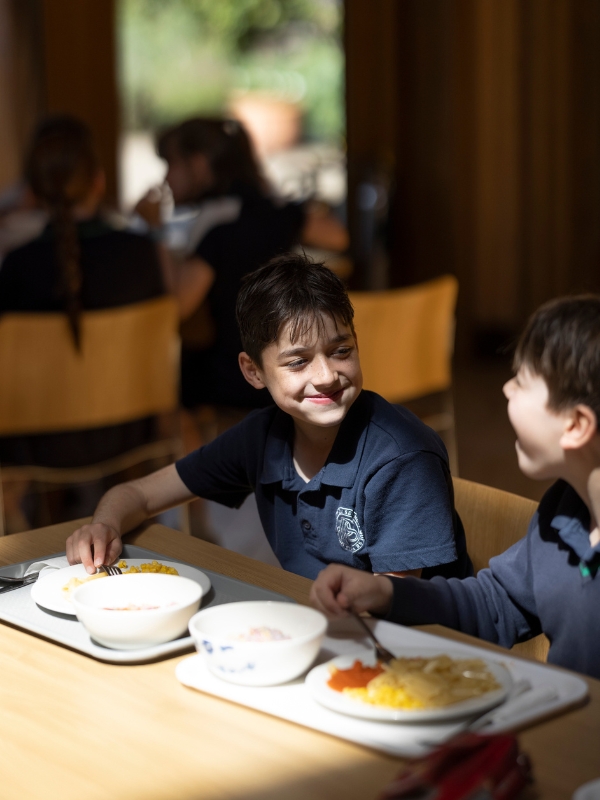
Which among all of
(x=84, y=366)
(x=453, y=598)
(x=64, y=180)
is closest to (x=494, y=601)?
(x=453, y=598)

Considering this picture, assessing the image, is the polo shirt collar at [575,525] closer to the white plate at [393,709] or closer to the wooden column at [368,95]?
the white plate at [393,709]

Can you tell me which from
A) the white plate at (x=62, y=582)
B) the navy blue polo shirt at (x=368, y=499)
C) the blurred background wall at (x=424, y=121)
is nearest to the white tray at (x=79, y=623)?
the white plate at (x=62, y=582)

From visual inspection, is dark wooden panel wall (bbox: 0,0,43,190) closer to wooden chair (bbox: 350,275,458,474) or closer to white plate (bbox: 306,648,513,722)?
wooden chair (bbox: 350,275,458,474)

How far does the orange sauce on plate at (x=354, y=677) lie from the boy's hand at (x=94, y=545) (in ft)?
1.58

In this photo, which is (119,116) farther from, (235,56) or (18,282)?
(18,282)

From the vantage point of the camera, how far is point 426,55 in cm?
576

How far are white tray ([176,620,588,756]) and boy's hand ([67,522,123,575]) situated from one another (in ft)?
1.17

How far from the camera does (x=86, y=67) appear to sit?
16.5ft

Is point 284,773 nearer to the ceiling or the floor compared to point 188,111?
nearer to the floor

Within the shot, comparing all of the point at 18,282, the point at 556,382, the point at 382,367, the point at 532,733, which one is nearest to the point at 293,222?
the point at 382,367

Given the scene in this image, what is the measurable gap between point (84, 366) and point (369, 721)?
1.98 meters

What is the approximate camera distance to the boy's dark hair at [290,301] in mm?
1483

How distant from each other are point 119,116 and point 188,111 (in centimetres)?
53

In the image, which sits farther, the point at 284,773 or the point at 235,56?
the point at 235,56
